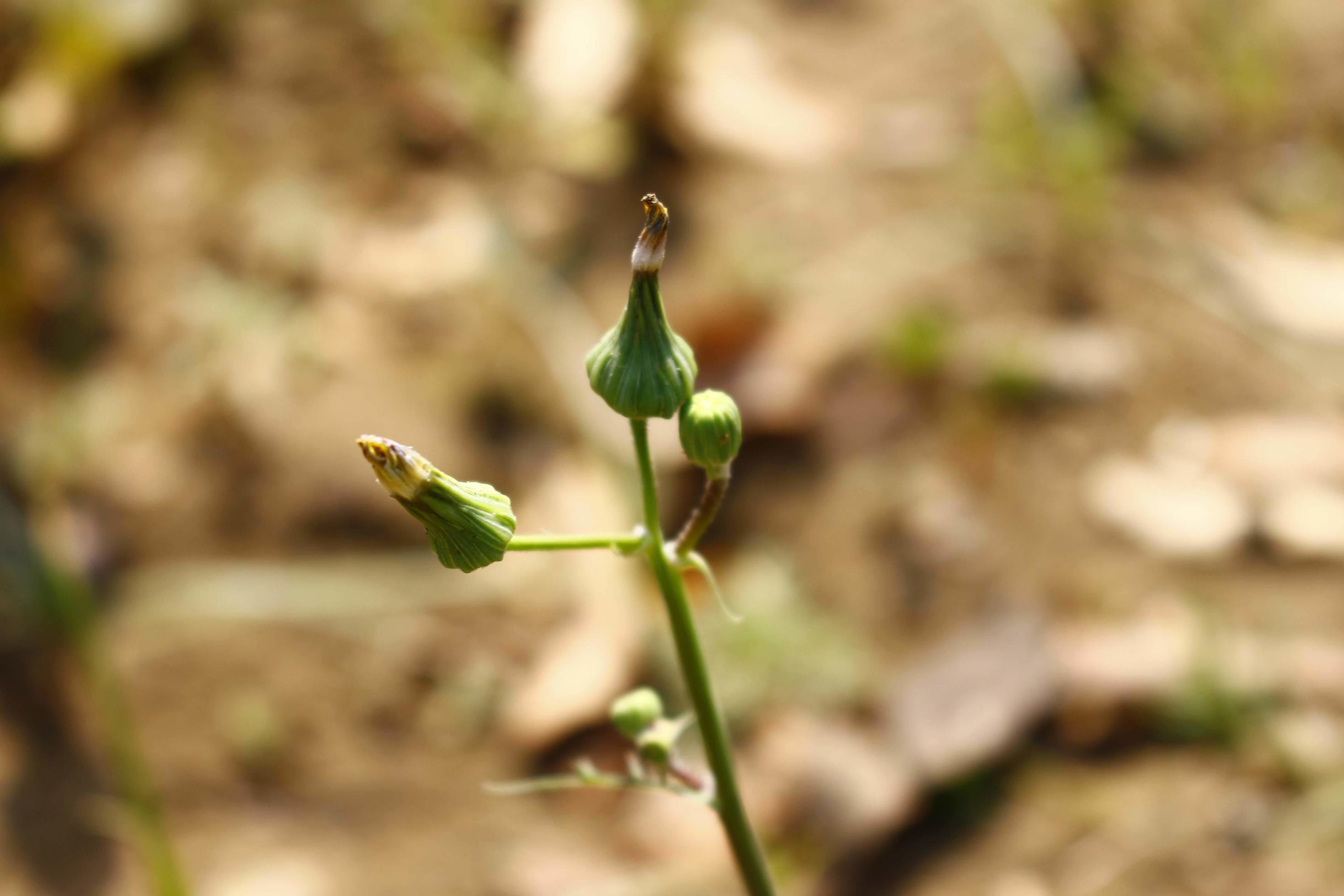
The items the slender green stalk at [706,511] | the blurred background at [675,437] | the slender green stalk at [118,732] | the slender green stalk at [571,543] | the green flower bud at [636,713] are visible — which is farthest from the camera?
the blurred background at [675,437]

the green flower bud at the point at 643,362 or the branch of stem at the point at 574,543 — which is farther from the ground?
the green flower bud at the point at 643,362

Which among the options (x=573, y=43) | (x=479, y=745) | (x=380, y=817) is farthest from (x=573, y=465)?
(x=573, y=43)

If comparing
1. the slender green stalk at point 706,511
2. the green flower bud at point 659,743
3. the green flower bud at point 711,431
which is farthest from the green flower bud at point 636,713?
the green flower bud at point 711,431

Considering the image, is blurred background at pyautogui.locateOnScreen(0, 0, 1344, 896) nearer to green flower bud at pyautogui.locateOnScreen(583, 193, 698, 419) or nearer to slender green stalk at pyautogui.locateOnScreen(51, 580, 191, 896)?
slender green stalk at pyautogui.locateOnScreen(51, 580, 191, 896)

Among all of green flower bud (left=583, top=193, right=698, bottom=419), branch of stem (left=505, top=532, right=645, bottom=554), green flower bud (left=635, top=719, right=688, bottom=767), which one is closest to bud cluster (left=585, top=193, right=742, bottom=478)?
green flower bud (left=583, top=193, right=698, bottom=419)

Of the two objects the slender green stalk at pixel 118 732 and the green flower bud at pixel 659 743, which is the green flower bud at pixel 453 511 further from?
the slender green stalk at pixel 118 732

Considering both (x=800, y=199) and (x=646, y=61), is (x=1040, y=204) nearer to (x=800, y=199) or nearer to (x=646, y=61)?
(x=800, y=199)

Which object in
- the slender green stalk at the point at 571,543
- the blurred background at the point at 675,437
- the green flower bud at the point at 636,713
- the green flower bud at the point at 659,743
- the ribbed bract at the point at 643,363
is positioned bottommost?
the green flower bud at the point at 659,743
